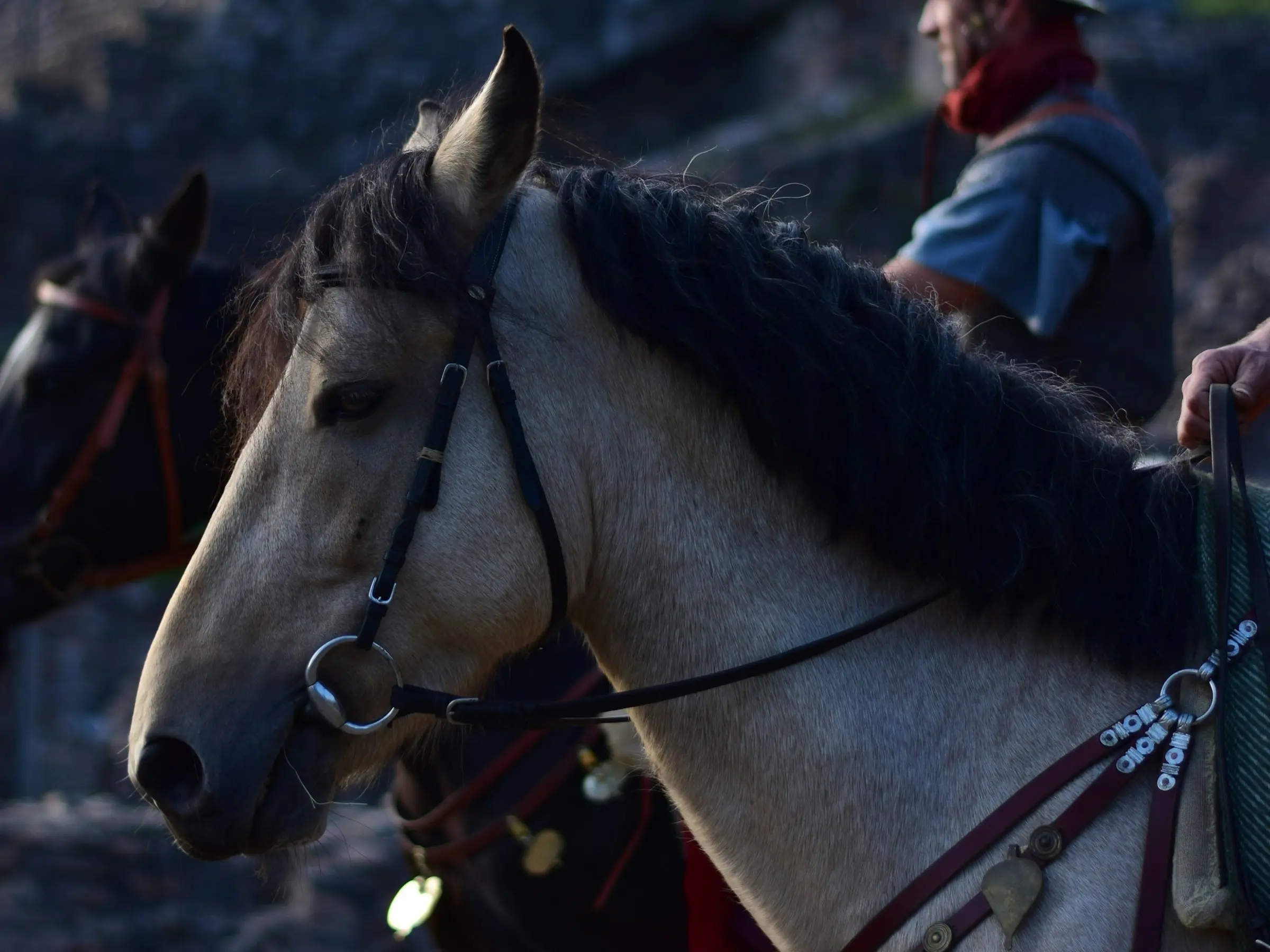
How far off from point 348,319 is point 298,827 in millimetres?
730

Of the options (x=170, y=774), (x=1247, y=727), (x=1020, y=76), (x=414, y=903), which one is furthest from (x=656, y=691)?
(x=1020, y=76)

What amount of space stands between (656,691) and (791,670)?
0.20 m

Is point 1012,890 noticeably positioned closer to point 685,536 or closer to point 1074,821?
point 1074,821

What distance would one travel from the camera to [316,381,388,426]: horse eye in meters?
1.93

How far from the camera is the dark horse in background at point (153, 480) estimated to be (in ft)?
10.3

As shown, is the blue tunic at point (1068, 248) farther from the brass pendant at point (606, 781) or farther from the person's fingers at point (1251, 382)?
the brass pendant at point (606, 781)

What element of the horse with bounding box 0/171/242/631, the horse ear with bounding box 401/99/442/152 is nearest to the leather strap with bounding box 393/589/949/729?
the horse ear with bounding box 401/99/442/152

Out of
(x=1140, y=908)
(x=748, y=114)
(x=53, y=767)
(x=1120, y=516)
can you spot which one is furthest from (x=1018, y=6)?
(x=748, y=114)

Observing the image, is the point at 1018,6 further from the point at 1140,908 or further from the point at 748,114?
the point at 748,114

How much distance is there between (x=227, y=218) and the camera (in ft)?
45.2

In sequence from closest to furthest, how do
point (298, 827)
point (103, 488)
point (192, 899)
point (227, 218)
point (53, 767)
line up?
point (298, 827), point (103, 488), point (192, 899), point (53, 767), point (227, 218)

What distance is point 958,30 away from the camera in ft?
11.0

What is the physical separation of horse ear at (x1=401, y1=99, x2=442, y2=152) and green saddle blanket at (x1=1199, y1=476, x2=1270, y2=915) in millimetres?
1356

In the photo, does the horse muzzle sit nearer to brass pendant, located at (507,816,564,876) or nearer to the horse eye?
the horse eye
